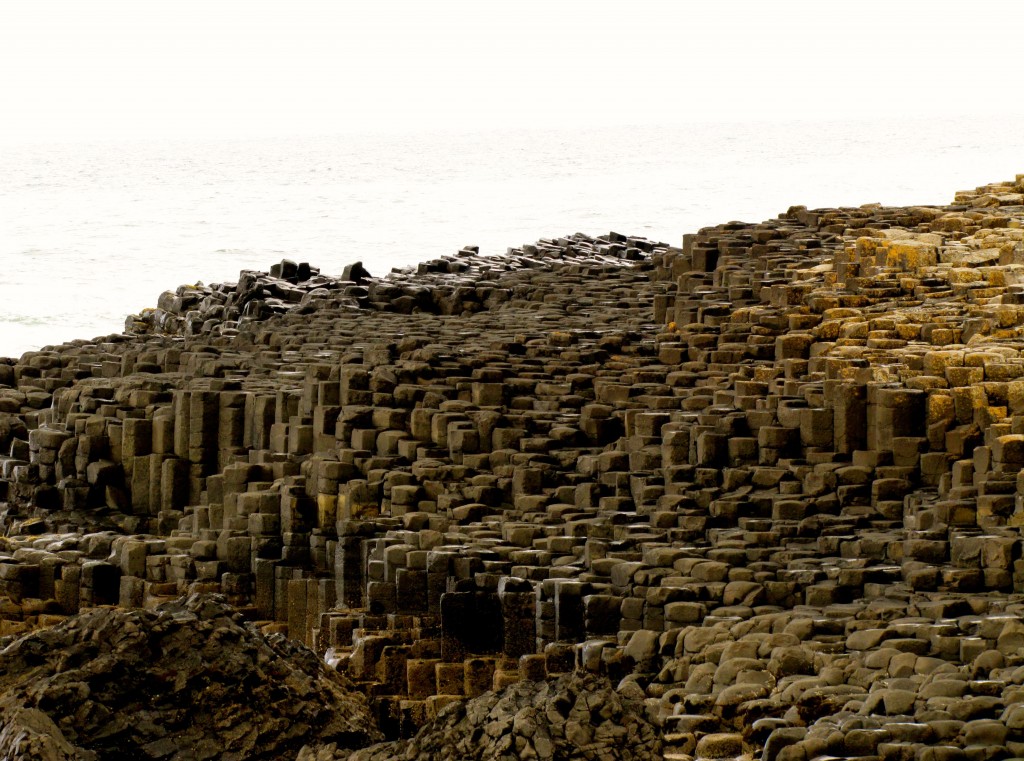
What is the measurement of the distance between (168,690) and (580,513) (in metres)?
7.68

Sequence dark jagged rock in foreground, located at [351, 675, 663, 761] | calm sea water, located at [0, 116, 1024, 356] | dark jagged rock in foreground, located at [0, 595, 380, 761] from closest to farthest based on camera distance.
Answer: dark jagged rock in foreground, located at [351, 675, 663, 761]
dark jagged rock in foreground, located at [0, 595, 380, 761]
calm sea water, located at [0, 116, 1024, 356]

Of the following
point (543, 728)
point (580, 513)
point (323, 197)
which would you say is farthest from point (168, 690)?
point (323, 197)

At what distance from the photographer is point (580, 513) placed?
29.4 meters

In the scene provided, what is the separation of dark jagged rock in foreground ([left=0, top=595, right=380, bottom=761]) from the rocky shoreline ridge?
0.13ft

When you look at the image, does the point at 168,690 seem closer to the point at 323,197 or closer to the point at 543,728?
the point at 543,728

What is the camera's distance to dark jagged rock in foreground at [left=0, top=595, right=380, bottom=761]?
2231 centimetres

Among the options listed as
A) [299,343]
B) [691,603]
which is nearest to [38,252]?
[299,343]

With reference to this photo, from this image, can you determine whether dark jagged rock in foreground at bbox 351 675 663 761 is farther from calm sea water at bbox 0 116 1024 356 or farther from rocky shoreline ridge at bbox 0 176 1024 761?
calm sea water at bbox 0 116 1024 356

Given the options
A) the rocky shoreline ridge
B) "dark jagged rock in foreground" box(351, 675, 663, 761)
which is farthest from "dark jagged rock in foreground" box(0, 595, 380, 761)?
"dark jagged rock in foreground" box(351, 675, 663, 761)

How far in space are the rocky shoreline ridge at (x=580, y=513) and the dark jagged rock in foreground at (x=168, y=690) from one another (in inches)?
1.5

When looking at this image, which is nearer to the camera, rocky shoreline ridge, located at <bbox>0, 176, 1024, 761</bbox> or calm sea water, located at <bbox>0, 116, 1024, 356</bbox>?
rocky shoreline ridge, located at <bbox>0, 176, 1024, 761</bbox>

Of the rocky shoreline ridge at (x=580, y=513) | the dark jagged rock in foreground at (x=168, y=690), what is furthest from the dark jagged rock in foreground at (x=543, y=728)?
the dark jagged rock in foreground at (x=168, y=690)

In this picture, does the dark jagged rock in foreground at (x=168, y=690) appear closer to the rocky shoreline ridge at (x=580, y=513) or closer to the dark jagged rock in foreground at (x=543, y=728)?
the rocky shoreline ridge at (x=580, y=513)

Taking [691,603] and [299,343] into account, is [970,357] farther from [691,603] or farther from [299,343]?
[299,343]
